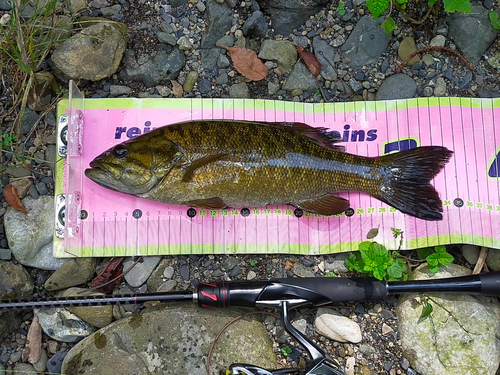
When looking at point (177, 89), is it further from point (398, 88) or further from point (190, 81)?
point (398, 88)

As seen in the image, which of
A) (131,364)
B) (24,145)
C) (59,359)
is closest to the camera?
(131,364)

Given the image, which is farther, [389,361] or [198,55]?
[198,55]

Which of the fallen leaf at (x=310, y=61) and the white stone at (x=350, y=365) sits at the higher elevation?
the fallen leaf at (x=310, y=61)

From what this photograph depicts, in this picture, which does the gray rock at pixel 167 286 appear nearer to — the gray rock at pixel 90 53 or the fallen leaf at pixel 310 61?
the gray rock at pixel 90 53

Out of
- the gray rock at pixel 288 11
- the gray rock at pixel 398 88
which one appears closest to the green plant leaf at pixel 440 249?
the gray rock at pixel 398 88

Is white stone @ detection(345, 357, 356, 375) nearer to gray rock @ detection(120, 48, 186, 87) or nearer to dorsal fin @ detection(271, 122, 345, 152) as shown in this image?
dorsal fin @ detection(271, 122, 345, 152)

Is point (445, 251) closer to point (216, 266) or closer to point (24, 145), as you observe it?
point (216, 266)

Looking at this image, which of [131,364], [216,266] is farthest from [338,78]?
[131,364]
